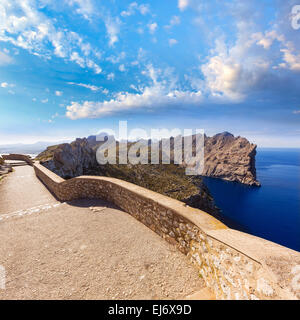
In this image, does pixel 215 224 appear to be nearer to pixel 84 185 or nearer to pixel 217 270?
pixel 217 270

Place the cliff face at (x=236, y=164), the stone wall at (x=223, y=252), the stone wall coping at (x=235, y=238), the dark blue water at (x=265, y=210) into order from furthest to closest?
1. the cliff face at (x=236, y=164)
2. the dark blue water at (x=265, y=210)
3. the stone wall coping at (x=235, y=238)
4. the stone wall at (x=223, y=252)

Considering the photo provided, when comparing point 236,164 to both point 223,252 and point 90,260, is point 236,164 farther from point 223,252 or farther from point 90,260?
point 90,260

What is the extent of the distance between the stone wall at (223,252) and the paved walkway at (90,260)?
39 cm

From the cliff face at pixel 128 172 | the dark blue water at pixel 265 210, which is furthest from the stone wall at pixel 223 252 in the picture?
the dark blue water at pixel 265 210

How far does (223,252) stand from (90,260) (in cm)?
343

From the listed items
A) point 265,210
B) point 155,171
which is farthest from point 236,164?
point 155,171

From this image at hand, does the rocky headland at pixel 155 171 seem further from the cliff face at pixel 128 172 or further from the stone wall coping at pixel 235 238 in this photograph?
the stone wall coping at pixel 235 238

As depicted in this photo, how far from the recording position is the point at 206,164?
192 metres

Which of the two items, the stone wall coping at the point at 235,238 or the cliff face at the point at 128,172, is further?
the cliff face at the point at 128,172

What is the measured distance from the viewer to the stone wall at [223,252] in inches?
79.8

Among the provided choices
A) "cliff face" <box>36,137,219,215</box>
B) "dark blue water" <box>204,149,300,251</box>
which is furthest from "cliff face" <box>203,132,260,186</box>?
"cliff face" <box>36,137,219,215</box>

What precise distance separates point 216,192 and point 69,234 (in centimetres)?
13175

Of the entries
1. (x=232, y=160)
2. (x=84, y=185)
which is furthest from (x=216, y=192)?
(x=84, y=185)
